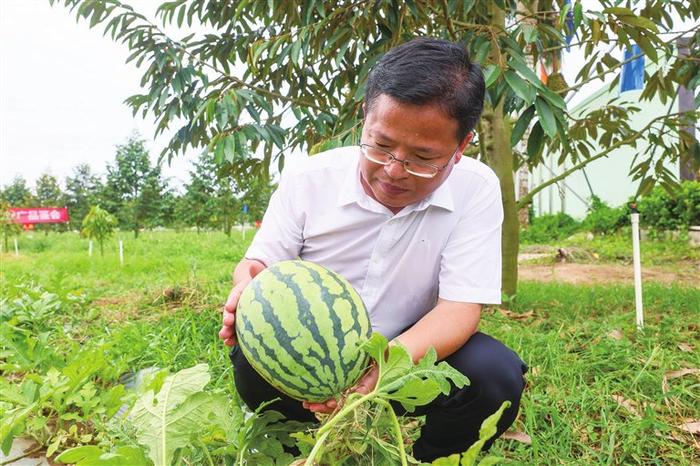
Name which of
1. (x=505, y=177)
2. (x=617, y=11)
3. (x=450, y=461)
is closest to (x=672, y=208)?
(x=505, y=177)

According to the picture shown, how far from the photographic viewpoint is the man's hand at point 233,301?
4.86 feet

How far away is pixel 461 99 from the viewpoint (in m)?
1.48

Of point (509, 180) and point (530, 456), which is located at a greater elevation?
point (509, 180)

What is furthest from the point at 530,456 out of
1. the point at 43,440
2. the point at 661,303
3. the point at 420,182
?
the point at 661,303

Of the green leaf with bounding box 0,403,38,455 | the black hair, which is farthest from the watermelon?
the green leaf with bounding box 0,403,38,455

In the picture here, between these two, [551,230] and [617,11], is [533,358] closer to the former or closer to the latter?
[617,11]

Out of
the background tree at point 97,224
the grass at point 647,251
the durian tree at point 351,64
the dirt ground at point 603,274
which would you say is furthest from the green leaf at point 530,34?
the background tree at point 97,224

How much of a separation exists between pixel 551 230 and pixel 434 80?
11954mm

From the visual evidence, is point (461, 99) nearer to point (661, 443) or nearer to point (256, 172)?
point (661, 443)

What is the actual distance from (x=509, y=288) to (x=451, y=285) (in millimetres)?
2432

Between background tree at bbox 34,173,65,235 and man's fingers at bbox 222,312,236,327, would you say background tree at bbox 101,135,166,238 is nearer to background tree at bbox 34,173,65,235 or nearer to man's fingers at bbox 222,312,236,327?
background tree at bbox 34,173,65,235

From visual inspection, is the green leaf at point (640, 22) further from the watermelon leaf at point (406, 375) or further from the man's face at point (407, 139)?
the watermelon leaf at point (406, 375)

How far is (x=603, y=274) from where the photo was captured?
614 cm

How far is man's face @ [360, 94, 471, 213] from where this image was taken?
→ 1.43m
